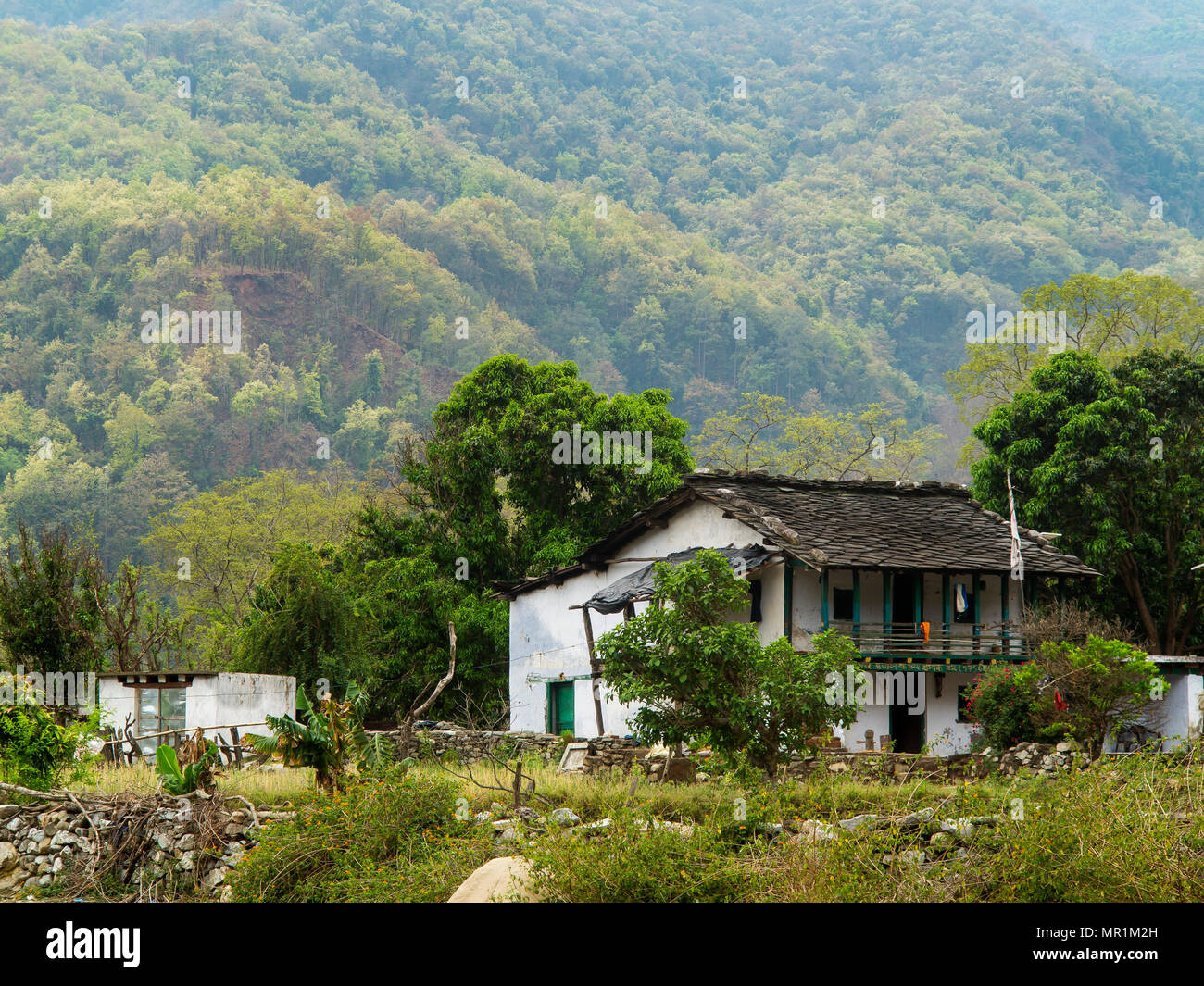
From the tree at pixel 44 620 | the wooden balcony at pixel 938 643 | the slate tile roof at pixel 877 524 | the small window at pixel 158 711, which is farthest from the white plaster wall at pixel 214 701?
the wooden balcony at pixel 938 643

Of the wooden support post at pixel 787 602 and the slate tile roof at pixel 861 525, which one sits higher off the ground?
the slate tile roof at pixel 861 525

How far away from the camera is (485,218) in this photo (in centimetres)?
12275

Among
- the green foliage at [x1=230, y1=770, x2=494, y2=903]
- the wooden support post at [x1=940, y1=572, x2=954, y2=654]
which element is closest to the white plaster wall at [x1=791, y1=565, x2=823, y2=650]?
the wooden support post at [x1=940, y1=572, x2=954, y2=654]

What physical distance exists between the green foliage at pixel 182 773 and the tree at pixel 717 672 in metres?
5.97

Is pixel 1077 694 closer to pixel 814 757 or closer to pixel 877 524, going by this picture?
pixel 814 757

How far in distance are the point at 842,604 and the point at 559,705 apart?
8485 mm

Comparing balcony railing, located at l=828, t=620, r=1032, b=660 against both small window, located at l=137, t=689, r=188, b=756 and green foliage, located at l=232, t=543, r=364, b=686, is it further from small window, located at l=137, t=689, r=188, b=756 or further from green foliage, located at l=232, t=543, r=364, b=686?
small window, located at l=137, t=689, r=188, b=756

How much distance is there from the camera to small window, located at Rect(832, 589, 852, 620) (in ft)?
92.5

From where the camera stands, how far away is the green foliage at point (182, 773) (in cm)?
1734

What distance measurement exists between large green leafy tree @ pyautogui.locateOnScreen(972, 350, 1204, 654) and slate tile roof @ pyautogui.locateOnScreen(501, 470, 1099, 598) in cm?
446

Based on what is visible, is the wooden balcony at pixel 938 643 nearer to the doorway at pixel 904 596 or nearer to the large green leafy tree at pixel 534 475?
the doorway at pixel 904 596

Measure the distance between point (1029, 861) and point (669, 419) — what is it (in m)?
28.6

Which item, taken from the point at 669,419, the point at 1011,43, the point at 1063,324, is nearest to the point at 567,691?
the point at 669,419

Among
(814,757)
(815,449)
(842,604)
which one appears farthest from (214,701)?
(815,449)
